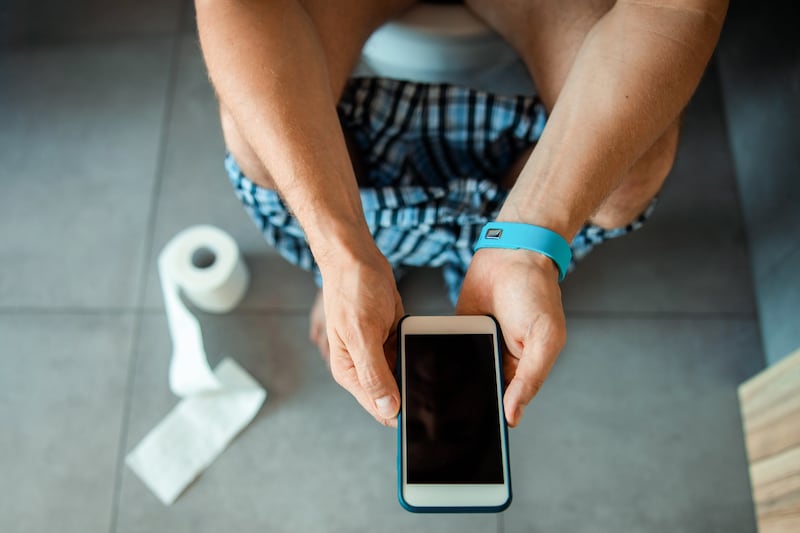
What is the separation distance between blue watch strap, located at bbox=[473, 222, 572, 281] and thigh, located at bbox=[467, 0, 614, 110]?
221 millimetres

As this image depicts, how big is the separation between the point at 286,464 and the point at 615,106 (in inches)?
29.7

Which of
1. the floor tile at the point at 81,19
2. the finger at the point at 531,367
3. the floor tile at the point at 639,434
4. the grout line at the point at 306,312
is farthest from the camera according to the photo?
the floor tile at the point at 81,19

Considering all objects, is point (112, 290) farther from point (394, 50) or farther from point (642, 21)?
point (642, 21)

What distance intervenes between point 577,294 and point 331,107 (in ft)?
2.04

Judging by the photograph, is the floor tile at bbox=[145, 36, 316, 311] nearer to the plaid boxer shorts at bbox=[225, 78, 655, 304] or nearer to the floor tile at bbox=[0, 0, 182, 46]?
the floor tile at bbox=[0, 0, 182, 46]

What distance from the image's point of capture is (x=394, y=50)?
895 mm

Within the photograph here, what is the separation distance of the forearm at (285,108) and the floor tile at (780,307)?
75 cm

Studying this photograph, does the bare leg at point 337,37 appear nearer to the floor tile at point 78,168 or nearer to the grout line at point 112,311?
the grout line at point 112,311

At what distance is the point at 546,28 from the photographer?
0.81m

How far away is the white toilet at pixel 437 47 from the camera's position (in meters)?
0.84

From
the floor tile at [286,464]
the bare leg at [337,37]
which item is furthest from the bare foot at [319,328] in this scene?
the bare leg at [337,37]

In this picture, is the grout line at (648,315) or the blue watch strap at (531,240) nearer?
the blue watch strap at (531,240)

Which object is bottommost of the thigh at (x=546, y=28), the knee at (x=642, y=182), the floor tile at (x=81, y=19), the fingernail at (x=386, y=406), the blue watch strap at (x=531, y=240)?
the fingernail at (x=386, y=406)

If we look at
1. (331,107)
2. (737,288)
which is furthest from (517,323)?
(737,288)
